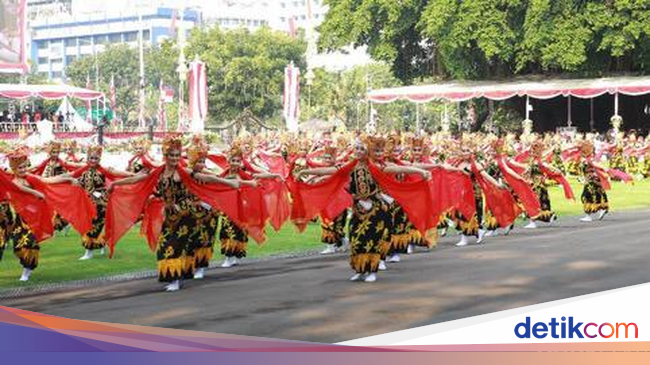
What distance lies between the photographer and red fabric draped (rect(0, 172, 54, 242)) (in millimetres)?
16344

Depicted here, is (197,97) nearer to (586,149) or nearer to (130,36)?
(586,149)

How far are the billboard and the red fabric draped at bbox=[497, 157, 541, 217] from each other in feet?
103

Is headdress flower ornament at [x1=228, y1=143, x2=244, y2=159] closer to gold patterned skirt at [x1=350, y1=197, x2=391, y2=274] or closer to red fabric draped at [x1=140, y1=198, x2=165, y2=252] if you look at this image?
red fabric draped at [x1=140, y1=198, x2=165, y2=252]

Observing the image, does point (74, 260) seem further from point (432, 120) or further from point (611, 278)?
point (432, 120)

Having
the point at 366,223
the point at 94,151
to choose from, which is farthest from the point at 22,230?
the point at 366,223

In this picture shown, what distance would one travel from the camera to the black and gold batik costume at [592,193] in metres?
26.6

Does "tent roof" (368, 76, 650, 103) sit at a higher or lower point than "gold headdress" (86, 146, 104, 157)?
lower

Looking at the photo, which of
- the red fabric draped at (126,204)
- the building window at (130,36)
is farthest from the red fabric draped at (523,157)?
the building window at (130,36)

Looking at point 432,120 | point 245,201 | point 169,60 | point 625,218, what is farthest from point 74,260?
point 432,120

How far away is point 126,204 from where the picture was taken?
1655 cm

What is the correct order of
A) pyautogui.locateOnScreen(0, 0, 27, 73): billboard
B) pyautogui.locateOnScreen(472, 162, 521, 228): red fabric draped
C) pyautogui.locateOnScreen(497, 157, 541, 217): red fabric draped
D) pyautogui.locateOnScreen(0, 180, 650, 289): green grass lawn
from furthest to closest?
pyautogui.locateOnScreen(0, 0, 27, 73): billboard, pyautogui.locateOnScreen(497, 157, 541, 217): red fabric draped, pyautogui.locateOnScreen(472, 162, 521, 228): red fabric draped, pyautogui.locateOnScreen(0, 180, 650, 289): green grass lawn

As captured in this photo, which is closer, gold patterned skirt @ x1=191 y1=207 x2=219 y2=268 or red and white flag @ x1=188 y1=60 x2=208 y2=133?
gold patterned skirt @ x1=191 y1=207 x2=219 y2=268

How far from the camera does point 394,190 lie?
54.1 feet

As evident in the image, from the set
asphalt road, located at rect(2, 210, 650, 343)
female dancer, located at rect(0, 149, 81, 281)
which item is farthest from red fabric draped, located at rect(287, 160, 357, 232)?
female dancer, located at rect(0, 149, 81, 281)
